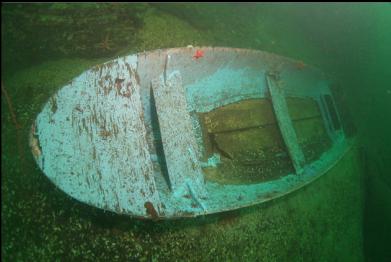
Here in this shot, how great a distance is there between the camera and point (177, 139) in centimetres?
297

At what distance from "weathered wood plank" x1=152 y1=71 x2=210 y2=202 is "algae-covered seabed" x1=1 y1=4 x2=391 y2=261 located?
1.47ft

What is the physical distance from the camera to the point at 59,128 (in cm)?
268

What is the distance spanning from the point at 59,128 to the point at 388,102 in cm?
440

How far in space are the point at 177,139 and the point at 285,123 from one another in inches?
54.7

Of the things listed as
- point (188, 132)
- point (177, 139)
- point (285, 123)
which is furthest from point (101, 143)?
point (285, 123)

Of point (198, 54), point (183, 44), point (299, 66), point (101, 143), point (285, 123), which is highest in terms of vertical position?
point (183, 44)

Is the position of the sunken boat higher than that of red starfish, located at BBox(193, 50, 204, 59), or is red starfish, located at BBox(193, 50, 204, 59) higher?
red starfish, located at BBox(193, 50, 204, 59)

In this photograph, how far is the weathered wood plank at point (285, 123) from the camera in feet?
11.5

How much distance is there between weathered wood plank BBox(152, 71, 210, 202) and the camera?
283cm

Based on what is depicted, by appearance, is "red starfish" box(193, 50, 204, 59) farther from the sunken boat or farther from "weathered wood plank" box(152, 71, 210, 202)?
"weathered wood plank" box(152, 71, 210, 202)

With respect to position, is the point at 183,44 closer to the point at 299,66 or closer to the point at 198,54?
the point at 198,54

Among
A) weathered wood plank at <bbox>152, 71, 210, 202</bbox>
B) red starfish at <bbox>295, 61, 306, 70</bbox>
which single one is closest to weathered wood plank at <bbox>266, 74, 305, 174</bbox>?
red starfish at <bbox>295, 61, 306, 70</bbox>

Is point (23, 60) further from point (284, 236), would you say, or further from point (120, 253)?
point (284, 236)

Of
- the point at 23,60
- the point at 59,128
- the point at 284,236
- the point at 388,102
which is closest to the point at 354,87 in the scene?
the point at 388,102
